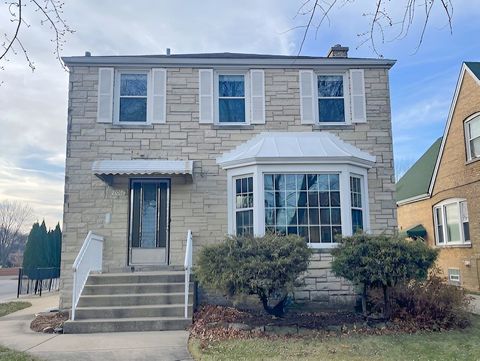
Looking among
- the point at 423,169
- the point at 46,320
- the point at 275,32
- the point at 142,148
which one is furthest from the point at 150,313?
the point at 423,169

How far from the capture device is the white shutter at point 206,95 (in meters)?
11.1

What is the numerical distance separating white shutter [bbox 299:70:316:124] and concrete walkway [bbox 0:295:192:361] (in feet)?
20.2

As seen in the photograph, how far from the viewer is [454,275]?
55.0 feet

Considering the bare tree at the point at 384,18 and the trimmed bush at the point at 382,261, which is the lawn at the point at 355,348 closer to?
the trimmed bush at the point at 382,261

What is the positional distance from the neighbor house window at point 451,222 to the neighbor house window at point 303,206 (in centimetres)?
849

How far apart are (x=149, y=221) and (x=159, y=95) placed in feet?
10.5

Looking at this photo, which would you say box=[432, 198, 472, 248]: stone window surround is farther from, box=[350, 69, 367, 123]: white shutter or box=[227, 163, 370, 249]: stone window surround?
box=[227, 163, 370, 249]: stone window surround

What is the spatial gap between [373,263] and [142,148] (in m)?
6.13

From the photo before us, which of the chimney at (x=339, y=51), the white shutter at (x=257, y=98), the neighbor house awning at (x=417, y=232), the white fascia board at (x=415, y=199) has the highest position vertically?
the chimney at (x=339, y=51)

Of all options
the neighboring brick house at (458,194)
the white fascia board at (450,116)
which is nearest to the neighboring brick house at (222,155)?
the neighboring brick house at (458,194)

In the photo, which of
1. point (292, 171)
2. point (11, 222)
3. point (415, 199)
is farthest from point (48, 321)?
point (11, 222)

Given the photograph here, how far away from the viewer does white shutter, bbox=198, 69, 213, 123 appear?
11.1 m

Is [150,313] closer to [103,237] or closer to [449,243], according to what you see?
[103,237]

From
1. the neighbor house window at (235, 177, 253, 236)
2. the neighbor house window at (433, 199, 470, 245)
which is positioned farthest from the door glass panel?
the neighbor house window at (433, 199, 470, 245)
